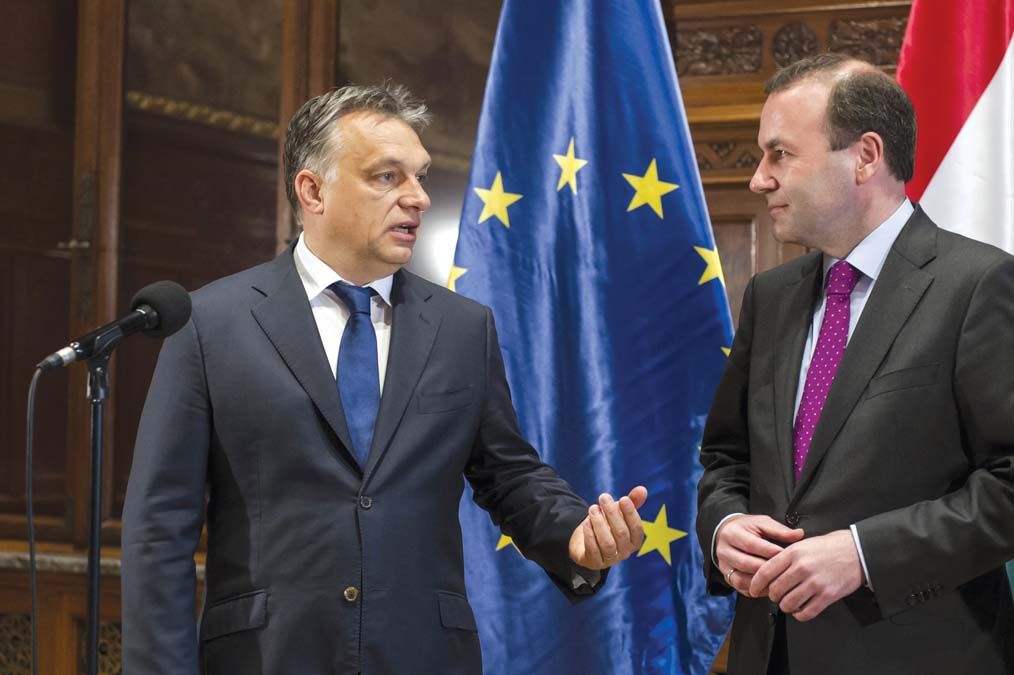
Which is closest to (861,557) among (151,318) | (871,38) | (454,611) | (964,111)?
(454,611)

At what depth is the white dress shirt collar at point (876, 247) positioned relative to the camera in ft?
6.43

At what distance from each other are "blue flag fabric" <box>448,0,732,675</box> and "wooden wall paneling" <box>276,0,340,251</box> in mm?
1161

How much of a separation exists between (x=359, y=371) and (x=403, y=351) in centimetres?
8

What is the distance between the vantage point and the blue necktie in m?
1.90

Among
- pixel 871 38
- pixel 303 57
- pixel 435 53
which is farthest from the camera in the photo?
pixel 435 53

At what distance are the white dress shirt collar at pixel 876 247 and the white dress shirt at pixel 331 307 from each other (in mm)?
761

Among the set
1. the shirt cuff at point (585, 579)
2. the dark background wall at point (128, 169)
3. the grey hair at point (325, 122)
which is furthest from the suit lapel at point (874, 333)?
the dark background wall at point (128, 169)

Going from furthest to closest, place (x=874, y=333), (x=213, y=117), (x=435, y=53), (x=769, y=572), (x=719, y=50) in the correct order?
(x=213, y=117) < (x=435, y=53) < (x=719, y=50) < (x=874, y=333) < (x=769, y=572)

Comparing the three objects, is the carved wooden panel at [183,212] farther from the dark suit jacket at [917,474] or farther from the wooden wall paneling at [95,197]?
the dark suit jacket at [917,474]

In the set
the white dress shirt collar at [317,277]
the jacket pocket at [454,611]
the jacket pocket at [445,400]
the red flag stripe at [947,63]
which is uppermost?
the red flag stripe at [947,63]

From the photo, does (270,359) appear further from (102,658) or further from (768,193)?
Result: (102,658)

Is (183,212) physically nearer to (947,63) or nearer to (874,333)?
(947,63)

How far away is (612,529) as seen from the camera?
181 cm

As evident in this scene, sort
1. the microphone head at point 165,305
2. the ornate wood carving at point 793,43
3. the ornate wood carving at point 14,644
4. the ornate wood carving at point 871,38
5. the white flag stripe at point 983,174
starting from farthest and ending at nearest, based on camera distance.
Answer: the ornate wood carving at point 14,644 < the ornate wood carving at point 793,43 < the ornate wood carving at point 871,38 < the white flag stripe at point 983,174 < the microphone head at point 165,305
